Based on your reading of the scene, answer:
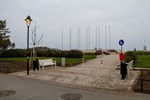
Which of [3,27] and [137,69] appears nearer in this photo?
[137,69]

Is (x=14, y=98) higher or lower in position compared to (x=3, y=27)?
lower

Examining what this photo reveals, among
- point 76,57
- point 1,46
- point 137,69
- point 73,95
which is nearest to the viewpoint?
point 73,95

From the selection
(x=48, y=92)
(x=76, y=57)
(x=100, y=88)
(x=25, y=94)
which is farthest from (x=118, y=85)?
(x=76, y=57)

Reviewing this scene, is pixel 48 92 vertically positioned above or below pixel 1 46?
below

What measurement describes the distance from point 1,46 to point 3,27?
531 cm

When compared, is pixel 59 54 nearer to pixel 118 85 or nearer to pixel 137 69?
pixel 137 69

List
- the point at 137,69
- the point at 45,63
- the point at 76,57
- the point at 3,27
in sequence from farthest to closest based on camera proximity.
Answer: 1. the point at 3,27
2. the point at 76,57
3. the point at 45,63
4. the point at 137,69

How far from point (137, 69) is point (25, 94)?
10.5 metres

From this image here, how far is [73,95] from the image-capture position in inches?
349

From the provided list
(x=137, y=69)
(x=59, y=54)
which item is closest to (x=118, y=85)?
(x=137, y=69)

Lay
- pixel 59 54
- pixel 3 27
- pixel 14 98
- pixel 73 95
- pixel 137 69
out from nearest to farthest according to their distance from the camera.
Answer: pixel 14 98 < pixel 73 95 < pixel 137 69 < pixel 59 54 < pixel 3 27

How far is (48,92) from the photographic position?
30.9 ft

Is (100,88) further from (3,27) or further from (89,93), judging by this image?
(3,27)

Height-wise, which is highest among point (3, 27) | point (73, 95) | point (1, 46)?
point (3, 27)
